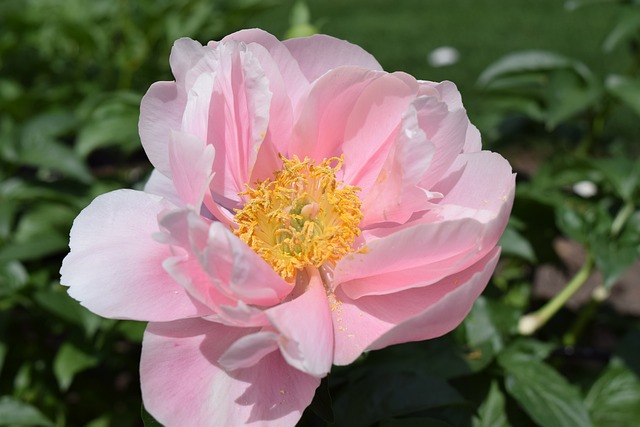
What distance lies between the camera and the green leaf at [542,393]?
1103 millimetres

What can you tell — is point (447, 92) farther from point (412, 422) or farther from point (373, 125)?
point (412, 422)

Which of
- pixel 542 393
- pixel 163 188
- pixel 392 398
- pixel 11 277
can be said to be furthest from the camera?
pixel 11 277

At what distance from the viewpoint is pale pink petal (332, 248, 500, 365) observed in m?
0.68

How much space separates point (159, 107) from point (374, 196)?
0.87ft

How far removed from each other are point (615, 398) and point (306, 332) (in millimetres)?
836

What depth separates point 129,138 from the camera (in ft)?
5.04

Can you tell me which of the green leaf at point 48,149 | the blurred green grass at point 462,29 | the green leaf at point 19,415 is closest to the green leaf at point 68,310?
the green leaf at point 19,415

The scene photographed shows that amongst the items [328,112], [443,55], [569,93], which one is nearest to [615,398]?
[569,93]

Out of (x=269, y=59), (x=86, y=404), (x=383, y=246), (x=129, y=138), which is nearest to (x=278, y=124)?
(x=269, y=59)

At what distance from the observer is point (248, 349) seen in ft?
2.25

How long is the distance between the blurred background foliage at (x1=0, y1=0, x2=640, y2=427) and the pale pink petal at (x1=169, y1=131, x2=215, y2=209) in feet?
0.77

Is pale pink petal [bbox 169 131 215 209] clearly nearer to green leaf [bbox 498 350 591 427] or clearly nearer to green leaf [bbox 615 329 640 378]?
green leaf [bbox 498 350 591 427]

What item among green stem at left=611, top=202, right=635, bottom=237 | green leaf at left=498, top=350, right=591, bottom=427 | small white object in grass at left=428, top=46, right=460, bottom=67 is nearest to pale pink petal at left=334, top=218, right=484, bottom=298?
green leaf at left=498, top=350, right=591, bottom=427

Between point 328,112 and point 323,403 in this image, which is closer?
point 323,403
